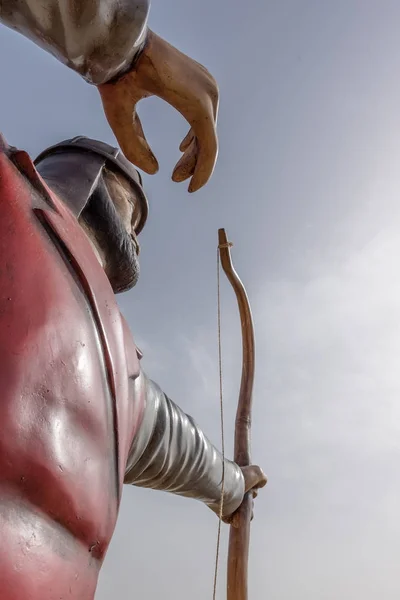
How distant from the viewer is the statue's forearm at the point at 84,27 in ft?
1.93

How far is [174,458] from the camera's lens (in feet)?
3.28

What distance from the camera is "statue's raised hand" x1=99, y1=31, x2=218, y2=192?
70 centimetres

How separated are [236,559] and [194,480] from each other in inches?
12.0

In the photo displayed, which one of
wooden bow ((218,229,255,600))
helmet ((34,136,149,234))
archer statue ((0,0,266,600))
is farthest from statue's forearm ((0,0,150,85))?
wooden bow ((218,229,255,600))

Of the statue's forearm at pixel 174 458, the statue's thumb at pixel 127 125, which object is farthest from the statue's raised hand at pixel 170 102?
the statue's forearm at pixel 174 458

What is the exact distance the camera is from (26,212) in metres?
0.65

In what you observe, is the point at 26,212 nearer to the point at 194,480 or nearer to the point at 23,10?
the point at 23,10

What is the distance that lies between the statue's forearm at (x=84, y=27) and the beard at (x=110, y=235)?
30 centimetres

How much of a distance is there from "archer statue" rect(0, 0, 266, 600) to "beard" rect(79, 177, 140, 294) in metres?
0.04

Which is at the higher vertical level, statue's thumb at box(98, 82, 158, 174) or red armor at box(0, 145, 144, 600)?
statue's thumb at box(98, 82, 158, 174)

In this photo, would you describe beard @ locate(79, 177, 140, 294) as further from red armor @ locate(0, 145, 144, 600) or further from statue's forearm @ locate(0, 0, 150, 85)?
statue's forearm @ locate(0, 0, 150, 85)

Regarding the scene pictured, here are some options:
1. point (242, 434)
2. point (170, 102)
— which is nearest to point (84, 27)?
point (170, 102)

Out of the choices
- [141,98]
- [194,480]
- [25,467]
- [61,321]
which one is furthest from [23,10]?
[194,480]

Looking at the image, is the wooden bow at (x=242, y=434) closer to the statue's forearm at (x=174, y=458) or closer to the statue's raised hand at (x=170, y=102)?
the statue's forearm at (x=174, y=458)
